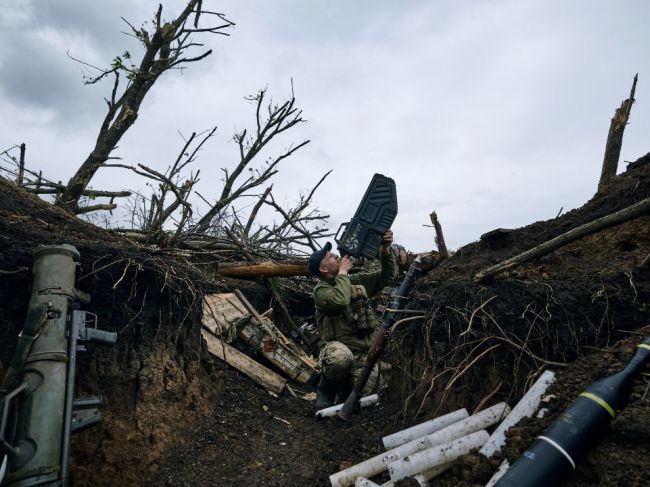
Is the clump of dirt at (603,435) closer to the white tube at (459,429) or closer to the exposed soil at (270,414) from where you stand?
the exposed soil at (270,414)

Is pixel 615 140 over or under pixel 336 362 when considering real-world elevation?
over

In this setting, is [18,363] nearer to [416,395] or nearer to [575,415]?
[416,395]

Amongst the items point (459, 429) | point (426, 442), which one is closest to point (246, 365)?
point (426, 442)

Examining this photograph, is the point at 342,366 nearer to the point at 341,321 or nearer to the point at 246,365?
the point at 341,321

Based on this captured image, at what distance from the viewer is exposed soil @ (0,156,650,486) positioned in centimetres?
300

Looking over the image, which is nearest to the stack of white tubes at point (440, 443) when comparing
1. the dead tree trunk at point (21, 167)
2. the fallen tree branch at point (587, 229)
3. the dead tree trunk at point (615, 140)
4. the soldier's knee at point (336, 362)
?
the fallen tree branch at point (587, 229)

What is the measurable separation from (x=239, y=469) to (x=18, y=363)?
183 cm

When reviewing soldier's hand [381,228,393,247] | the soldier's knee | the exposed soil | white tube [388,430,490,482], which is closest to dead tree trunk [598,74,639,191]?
the exposed soil

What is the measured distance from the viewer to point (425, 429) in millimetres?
3109

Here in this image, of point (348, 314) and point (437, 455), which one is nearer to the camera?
point (437, 455)

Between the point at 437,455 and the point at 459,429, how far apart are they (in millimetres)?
251

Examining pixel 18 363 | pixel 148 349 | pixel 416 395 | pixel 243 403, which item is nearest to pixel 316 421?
pixel 243 403

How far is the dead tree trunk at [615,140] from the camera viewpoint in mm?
6422

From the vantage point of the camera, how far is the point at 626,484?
1895 mm
